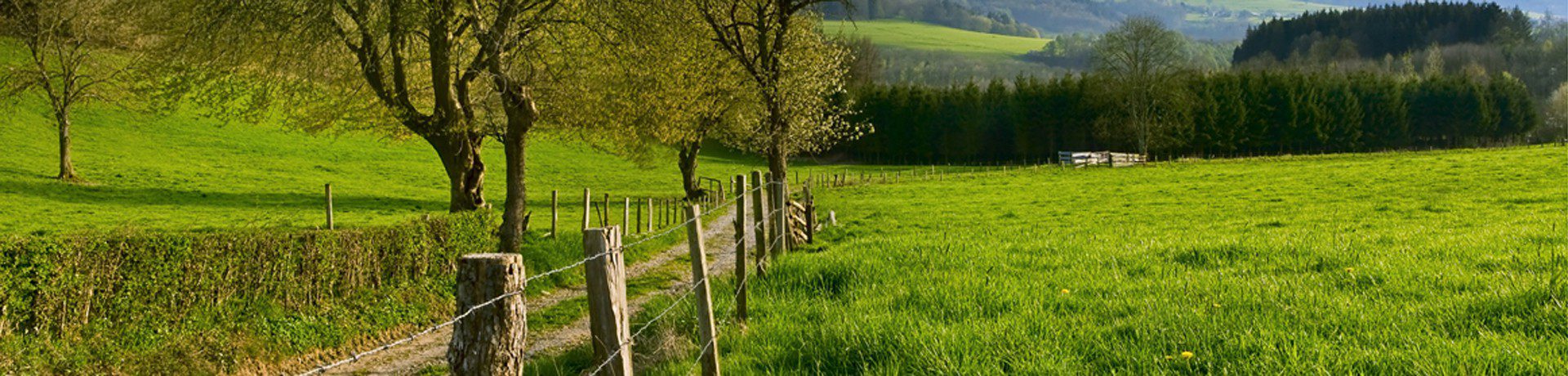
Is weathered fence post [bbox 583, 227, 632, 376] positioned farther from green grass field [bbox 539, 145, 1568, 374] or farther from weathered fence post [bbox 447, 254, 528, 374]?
green grass field [bbox 539, 145, 1568, 374]

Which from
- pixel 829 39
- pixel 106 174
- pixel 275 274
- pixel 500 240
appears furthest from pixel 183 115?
pixel 275 274

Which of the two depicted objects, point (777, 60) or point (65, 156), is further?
point (65, 156)

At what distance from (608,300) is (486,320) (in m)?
1.18

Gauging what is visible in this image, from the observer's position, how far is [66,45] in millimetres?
40688

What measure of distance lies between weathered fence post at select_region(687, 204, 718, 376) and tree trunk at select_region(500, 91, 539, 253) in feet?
→ 46.5

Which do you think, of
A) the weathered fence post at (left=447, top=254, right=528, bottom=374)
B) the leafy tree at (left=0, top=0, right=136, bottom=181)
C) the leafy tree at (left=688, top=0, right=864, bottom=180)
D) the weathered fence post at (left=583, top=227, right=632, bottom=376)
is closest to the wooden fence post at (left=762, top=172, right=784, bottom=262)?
the weathered fence post at (left=583, top=227, right=632, bottom=376)

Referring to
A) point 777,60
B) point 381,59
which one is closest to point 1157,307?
point 381,59

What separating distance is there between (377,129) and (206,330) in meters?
13.9

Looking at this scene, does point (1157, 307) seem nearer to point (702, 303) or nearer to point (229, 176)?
point (702, 303)

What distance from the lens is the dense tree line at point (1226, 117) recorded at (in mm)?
86500

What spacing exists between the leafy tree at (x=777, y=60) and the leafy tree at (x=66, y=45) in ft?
83.9

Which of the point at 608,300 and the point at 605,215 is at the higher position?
the point at 608,300

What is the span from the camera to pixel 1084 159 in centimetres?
7031

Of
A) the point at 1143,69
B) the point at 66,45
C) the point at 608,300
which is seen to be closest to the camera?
the point at 608,300
